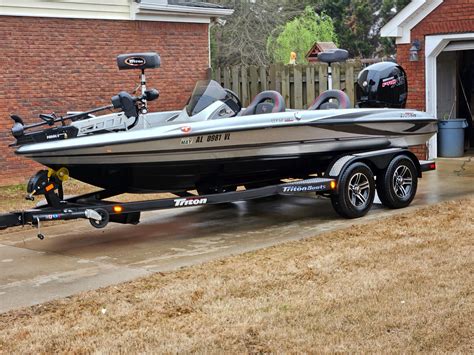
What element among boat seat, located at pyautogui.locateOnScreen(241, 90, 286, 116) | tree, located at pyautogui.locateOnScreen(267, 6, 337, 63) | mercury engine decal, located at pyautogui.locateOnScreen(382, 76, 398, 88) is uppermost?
tree, located at pyautogui.locateOnScreen(267, 6, 337, 63)

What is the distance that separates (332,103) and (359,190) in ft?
4.37

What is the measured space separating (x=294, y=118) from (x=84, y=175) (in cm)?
259

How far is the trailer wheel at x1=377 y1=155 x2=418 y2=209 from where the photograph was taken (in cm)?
993

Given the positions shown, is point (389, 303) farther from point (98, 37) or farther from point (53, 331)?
point (98, 37)

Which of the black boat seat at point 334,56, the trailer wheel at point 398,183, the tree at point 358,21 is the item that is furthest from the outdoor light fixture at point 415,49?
the tree at point 358,21

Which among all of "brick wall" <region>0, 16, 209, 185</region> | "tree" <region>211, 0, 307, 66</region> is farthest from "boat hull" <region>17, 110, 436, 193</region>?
"tree" <region>211, 0, 307, 66</region>

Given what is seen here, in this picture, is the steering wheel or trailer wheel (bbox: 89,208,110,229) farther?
the steering wheel

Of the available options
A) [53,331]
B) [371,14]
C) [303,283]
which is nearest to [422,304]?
[303,283]

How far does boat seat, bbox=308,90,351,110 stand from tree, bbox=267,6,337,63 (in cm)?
2232

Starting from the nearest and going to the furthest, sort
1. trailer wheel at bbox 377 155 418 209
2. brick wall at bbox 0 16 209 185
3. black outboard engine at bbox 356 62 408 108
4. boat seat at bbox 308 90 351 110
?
trailer wheel at bbox 377 155 418 209, boat seat at bbox 308 90 351 110, black outboard engine at bbox 356 62 408 108, brick wall at bbox 0 16 209 185

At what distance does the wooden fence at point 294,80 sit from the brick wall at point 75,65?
1.03 metres

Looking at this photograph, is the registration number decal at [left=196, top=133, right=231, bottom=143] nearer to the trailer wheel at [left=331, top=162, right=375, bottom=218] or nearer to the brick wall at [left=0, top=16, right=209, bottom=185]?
the trailer wheel at [left=331, top=162, right=375, bottom=218]

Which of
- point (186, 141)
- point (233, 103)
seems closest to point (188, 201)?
point (186, 141)

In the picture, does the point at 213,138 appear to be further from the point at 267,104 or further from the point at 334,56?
the point at 334,56
